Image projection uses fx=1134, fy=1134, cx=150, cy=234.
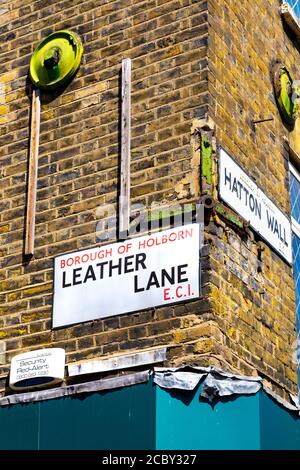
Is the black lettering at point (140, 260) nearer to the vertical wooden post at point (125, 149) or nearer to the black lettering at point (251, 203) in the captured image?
the vertical wooden post at point (125, 149)

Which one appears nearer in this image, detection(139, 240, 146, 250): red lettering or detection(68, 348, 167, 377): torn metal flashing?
detection(68, 348, 167, 377): torn metal flashing

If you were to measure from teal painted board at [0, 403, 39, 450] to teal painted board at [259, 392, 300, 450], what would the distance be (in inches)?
74.6

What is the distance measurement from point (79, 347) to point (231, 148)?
2.32 meters

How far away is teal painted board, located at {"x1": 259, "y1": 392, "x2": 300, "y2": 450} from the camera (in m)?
9.26

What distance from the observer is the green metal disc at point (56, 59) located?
11.2 m

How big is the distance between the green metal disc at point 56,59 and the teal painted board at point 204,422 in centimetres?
374

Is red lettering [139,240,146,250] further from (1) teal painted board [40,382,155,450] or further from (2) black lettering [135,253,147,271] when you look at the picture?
(1) teal painted board [40,382,155,450]

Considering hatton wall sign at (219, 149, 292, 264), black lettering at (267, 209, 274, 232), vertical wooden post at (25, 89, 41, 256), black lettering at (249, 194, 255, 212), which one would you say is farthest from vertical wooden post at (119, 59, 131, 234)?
black lettering at (267, 209, 274, 232)

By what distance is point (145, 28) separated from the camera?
35.7 ft

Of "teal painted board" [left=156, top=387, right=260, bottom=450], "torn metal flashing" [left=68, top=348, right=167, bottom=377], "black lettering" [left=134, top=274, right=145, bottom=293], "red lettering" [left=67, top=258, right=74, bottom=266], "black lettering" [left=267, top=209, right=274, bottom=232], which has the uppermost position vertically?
"black lettering" [left=267, top=209, right=274, bottom=232]

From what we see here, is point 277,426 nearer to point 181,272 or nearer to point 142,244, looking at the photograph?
point 181,272

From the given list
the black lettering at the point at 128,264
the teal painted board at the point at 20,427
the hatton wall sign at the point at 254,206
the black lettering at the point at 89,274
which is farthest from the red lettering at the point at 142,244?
the teal painted board at the point at 20,427
